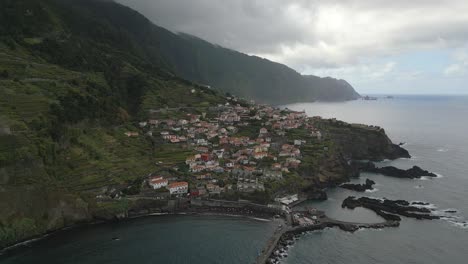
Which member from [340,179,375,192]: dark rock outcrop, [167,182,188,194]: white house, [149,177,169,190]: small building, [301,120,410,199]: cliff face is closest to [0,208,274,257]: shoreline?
[167,182,188,194]: white house

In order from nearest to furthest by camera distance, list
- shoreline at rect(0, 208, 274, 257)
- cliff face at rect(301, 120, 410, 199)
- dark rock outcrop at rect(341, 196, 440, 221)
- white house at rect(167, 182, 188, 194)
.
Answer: shoreline at rect(0, 208, 274, 257) < dark rock outcrop at rect(341, 196, 440, 221) < white house at rect(167, 182, 188, 194) < cliff face at rect(301, 120, 410, 199)

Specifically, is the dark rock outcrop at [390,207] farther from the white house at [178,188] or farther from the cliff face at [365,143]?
the cliff face at [365,143]

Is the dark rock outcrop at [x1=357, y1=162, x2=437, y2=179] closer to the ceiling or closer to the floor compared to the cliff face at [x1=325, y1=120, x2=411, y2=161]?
closer to the floor

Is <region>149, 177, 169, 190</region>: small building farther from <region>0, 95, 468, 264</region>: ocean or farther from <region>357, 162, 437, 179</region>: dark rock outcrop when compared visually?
<region>357, 162, 437, 179</region>: dark rock outcrop

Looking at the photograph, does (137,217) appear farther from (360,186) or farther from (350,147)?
(350,147)

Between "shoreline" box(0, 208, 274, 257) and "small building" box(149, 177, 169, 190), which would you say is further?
"small building" box(149, 177, 169, 190)

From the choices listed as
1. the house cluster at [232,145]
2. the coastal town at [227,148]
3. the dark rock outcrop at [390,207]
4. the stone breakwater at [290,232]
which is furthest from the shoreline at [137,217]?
the dark rock outcrop at [390,207]
